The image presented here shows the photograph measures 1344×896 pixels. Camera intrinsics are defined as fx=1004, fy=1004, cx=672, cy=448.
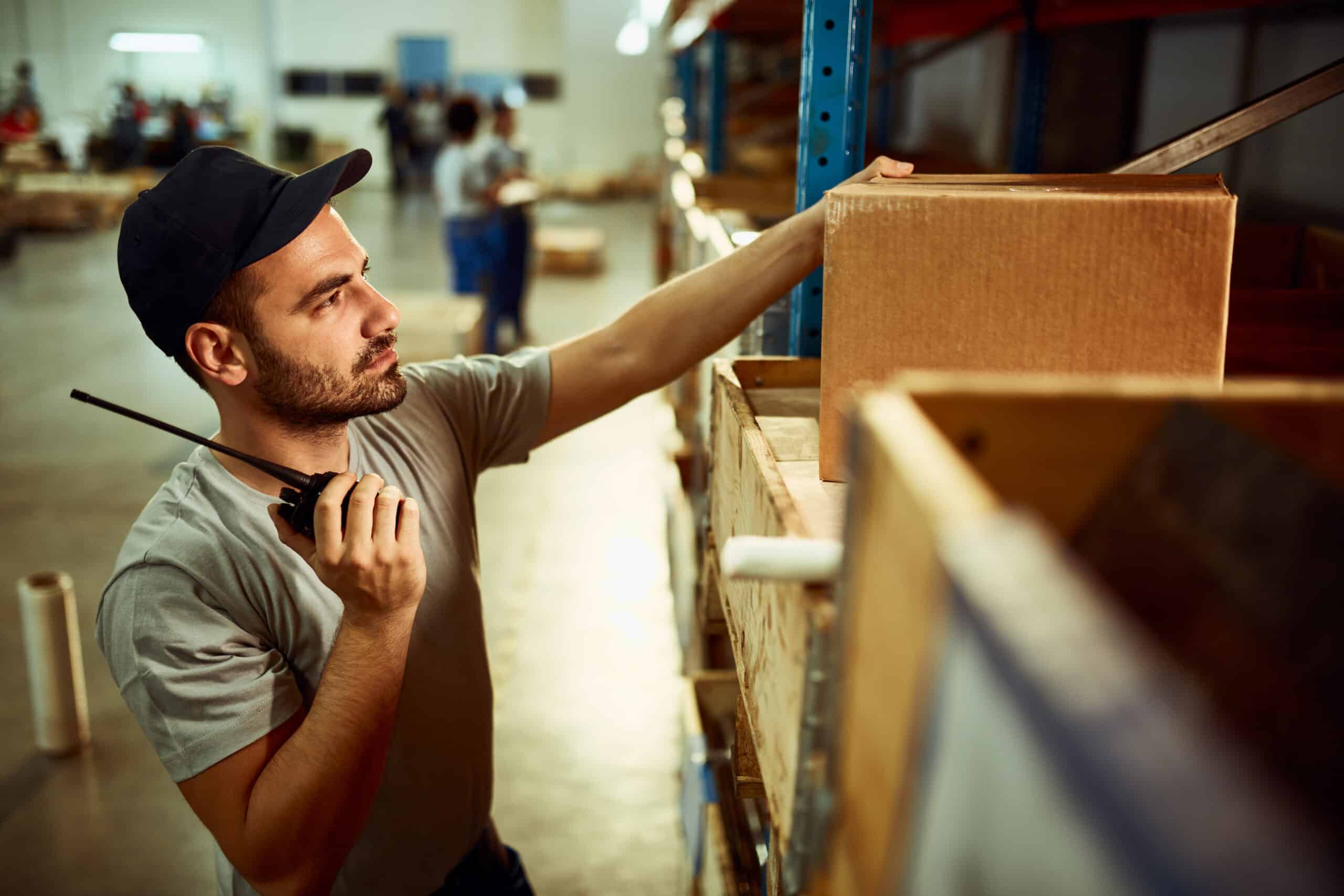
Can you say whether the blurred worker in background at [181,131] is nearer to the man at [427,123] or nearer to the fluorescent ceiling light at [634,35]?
the man at [427,123]

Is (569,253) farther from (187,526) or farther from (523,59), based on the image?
(523,59)

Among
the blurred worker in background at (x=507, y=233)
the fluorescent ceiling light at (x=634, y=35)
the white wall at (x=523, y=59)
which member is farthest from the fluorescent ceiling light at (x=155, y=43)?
the blurred worker in background at (x=507, y=233)

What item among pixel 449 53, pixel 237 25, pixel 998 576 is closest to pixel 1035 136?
pixel 998 576

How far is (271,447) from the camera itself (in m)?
1.75

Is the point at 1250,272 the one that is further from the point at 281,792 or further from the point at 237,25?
the point at 237,25

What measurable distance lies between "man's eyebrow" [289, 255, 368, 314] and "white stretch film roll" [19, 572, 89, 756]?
2.61 meters

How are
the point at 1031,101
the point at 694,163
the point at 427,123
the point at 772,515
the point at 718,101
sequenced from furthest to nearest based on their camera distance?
the point at 427,123
the point at 694,163
the point at 718,101
the point at 1031,101
the point at 772,515

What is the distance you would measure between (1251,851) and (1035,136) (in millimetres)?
3082

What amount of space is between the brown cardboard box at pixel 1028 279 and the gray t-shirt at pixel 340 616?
95 cm

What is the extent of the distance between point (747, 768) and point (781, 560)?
81cm

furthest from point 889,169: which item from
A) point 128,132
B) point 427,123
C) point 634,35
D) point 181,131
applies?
point 128,132

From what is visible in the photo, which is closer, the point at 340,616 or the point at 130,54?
the point at 340,616

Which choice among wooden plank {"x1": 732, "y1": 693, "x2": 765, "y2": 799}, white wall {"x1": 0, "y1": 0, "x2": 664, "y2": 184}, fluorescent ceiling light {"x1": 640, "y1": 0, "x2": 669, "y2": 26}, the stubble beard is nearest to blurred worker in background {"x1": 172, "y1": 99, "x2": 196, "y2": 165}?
white wall {"x1": 0, "y1": 0, "x2": 664, "y2": 184}

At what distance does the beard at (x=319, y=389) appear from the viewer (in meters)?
1.67
